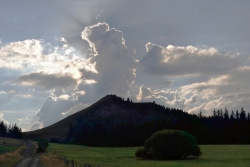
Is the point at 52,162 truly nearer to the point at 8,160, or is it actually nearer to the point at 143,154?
the point at 8,160

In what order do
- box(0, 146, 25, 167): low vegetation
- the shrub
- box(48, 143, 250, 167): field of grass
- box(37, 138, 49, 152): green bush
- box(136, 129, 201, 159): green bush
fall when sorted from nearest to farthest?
box(0, 146, 25, 167): low vegetation, box(48, 143, 250, 167): field of grass, box(136, 129, 201, 159): green bush, the shrub, box(37, 138, 49, 152): green bush

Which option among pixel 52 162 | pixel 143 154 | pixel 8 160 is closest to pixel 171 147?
pixel 143 154

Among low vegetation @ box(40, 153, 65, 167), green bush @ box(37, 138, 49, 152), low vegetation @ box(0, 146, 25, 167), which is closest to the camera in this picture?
low vegetation @ box(40, 153, 65, 167)

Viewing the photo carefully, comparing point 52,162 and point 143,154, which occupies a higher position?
point 143,154

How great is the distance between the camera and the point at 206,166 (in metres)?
77.3

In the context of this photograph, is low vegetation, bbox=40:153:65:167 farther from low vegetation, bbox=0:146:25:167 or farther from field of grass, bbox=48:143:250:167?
field of grass, bbox=48:143:250:167

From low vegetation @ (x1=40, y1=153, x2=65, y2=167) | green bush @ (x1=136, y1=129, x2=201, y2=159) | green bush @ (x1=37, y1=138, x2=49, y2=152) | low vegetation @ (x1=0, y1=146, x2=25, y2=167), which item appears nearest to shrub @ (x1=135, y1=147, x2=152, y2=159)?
green bush @ (x1=136, y1=129, x2=201, y2=159)

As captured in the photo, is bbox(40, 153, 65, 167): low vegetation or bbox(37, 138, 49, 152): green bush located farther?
bbox(37, 138, 49, 152): green bush

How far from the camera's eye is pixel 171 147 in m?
115

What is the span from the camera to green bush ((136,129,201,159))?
114m

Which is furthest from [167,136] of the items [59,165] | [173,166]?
[59,165]

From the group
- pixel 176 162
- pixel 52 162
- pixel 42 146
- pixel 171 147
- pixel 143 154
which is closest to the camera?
pixel 52 162

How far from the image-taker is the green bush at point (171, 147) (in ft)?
374

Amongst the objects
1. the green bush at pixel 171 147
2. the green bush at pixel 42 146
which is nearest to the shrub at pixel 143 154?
the green bush at pixel 171 147
